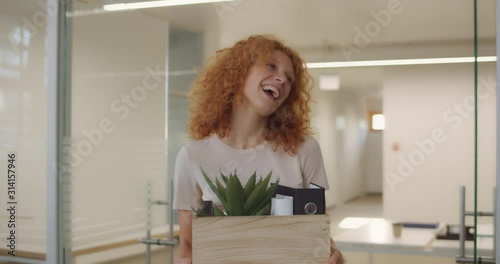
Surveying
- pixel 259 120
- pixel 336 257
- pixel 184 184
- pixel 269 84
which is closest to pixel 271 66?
pixel 269 84

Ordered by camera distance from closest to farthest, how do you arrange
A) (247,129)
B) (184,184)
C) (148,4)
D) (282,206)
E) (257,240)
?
(257,240)
(282,206)
(247,129)
(184,184)
(148,4)

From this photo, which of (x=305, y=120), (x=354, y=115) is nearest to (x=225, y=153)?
(x=305, y=120)

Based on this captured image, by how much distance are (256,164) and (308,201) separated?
11.6 inches

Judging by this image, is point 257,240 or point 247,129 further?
point 247,129

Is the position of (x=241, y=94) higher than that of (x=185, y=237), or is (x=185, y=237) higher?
(x=241, y=94)

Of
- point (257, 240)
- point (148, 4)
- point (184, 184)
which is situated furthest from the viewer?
point (148, 4)

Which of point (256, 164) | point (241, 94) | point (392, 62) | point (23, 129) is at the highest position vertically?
point (392, 62)

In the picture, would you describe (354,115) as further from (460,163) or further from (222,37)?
(222,37)

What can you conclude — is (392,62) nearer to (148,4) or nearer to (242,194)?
(242,194)

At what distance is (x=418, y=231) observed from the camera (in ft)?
6.86

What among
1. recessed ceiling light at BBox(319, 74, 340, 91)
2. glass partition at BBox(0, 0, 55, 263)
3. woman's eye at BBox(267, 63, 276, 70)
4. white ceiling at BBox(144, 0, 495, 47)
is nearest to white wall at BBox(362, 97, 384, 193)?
recessed ceiling light at BBox(319, 74, 340, 91)

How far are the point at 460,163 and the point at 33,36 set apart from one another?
191cm

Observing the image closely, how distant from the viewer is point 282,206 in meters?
1.99

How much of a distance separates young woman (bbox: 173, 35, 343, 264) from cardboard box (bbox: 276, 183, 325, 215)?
0.53 feet
